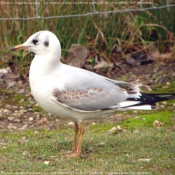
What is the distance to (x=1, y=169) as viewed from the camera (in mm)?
5336

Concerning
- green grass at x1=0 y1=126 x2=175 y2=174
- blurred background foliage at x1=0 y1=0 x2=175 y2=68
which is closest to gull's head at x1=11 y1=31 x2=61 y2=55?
green grass at x1=0 y1=126 x2=175 y2=174

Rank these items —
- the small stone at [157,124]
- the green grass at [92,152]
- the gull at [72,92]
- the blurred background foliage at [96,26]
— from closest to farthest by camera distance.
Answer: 1. the green grass at [92,152]
2. the gull at [72,92]
3. the small stone at [157,124]
4. the blurred background foliage at [96,26]

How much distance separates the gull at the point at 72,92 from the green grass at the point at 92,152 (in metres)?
0.26

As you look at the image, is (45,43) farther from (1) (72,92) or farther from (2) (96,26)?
(2) (96,26)

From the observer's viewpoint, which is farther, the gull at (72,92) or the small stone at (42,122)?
the small stone at (42,122)

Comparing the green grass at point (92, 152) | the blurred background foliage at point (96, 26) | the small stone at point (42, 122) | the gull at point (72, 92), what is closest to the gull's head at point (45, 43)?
the gull at point (72, 92)

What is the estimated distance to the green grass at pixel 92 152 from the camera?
5297 mm

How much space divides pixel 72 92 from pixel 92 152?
0.65 meters

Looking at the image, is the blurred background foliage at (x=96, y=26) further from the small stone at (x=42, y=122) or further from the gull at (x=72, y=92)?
the gull at (x=72, y=92)

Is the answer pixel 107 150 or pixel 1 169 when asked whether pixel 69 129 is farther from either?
pixel 1 169

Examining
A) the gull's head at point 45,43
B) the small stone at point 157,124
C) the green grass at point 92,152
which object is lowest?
the small stone at point 157,124

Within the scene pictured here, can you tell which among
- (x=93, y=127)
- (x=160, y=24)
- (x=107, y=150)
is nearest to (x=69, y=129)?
(x=93, y=127)

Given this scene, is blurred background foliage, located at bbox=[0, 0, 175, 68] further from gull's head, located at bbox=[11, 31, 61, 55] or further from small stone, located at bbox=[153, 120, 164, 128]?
gull's head, located at bbox=[11, 31, 61, 55]

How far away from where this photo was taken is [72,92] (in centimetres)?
588
